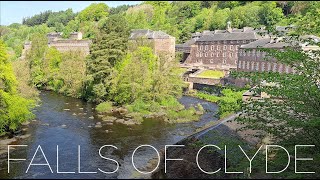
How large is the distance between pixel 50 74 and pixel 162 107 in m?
24.0

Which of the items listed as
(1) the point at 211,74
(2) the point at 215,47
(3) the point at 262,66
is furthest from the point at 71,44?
(3) the point at 262,66

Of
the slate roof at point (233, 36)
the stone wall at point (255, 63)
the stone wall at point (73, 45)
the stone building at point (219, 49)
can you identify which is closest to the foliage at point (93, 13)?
the stone wall at point (73, 45)

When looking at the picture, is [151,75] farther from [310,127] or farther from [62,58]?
[310,127]

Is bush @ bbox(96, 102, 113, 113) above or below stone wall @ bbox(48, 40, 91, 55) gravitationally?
below

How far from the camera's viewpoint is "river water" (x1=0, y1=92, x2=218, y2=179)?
18594mm

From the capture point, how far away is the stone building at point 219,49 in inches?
2355

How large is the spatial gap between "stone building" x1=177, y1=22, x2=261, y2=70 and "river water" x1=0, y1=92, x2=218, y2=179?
2589 cm

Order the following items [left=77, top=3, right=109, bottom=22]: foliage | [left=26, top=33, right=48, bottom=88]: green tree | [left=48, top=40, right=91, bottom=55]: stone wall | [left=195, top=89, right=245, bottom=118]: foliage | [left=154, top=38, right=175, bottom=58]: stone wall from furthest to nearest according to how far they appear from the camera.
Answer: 1. [left=77, top=3, right=109, bottom=22]: foliage
2. [left=48, top=40, right=91, bottom=55]: stone wall
3. [left=154, top=38, right=175, bottom=58]: stone wall
4. [left=26, top=33, right=48, bottom=88]: green tree
5. [left=195, top=89, right=245, bottom=118]: foliage

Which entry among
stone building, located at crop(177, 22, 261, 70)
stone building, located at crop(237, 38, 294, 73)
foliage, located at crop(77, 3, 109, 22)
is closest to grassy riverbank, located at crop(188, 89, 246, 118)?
stone building, located at crop(237, 38, 294, 73)

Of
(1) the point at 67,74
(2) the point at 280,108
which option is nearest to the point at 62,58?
(1) the point at 67,74

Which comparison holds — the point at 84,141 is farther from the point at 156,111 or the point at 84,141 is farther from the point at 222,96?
the point at 222,96

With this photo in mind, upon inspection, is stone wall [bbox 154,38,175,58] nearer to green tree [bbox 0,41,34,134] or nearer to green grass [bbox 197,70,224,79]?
green grass [bbox 197,70,224,79]

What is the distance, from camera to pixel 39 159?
2028cm

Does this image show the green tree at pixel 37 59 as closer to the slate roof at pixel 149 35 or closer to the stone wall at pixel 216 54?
the slate roof at pixel 149 35
